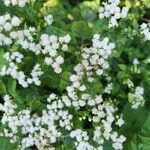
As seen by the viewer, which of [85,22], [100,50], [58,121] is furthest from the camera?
[85,22]

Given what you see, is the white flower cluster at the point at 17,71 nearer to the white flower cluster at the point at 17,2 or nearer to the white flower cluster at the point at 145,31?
the white flower cluster at the point at 17,2

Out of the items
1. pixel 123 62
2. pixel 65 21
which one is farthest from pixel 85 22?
pixel 123 62

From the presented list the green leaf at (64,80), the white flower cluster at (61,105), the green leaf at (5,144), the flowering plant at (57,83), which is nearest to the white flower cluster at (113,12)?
the flowering plant at (57,83)

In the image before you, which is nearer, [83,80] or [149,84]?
[83,80]

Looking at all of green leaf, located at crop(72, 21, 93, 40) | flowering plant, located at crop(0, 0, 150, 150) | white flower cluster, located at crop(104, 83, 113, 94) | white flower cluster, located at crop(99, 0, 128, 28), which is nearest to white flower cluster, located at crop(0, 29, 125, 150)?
flowering plant, located at crop(0, 0, 150, 150)

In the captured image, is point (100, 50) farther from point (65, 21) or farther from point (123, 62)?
point (65, 21)

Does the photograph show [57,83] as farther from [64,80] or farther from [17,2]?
[17,2]
